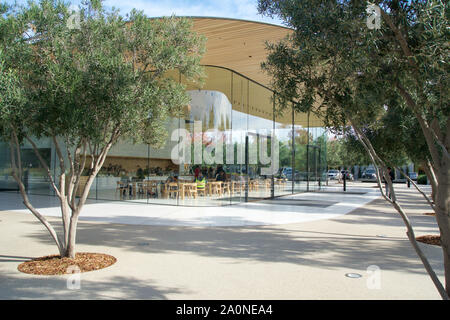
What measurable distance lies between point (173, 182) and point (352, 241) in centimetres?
839

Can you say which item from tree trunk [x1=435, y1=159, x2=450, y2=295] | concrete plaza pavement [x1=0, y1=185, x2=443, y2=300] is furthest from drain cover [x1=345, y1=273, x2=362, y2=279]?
tree trunk [x1=435, y1=159, x2=450, y2=295]

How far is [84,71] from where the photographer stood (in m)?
5.16

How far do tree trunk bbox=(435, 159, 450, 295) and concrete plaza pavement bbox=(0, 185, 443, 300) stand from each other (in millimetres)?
1643

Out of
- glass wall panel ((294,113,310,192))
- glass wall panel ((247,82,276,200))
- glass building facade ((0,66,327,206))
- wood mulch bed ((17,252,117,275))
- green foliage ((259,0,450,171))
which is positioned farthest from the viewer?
glass wall panel ((294,113,310,192))

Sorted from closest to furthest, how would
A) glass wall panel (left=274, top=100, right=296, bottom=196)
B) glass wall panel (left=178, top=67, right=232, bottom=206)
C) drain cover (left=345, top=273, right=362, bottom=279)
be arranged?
drain cover (left=345, top=273, right=362, bottom=279)
glass wall panel (left=178, top=67, right=232, bottom=206)
glass wall panel (left=274, top=100, right=296, bottom=196)

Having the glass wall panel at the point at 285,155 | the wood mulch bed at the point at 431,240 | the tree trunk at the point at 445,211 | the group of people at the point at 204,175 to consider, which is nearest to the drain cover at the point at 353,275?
the tree trunk at the point at 445,211

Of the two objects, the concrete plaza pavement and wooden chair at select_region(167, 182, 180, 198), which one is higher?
wooden chair at select_region(167, 182, 180, 198)

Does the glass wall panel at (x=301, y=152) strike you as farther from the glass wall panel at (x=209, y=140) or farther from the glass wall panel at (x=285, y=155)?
the glass wall panel at (x=209, y=140)

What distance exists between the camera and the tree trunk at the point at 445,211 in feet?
9.36

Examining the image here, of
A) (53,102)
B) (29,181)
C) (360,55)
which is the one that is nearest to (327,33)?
(360,55)

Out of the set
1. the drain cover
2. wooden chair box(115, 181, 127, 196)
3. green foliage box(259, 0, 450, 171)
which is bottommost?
the drain cover

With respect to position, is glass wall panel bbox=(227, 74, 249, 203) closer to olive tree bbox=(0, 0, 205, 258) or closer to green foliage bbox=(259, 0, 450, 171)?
olive tree bbox=(0, 0, 205, 258)

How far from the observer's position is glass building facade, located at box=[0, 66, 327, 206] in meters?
13.9
